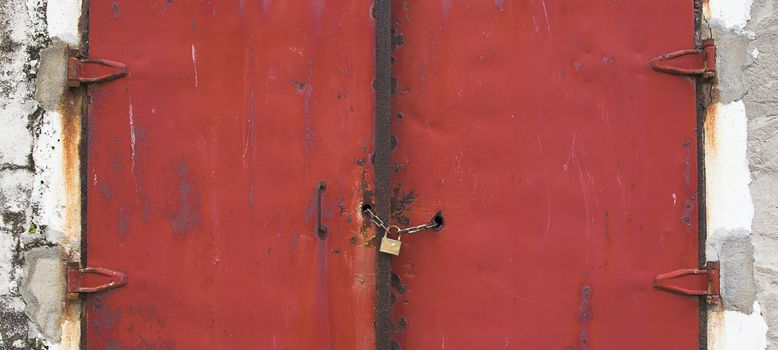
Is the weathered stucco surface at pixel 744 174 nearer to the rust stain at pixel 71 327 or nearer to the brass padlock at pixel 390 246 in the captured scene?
the brass padlock at pixel 390 246

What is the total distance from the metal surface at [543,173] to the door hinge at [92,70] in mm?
868

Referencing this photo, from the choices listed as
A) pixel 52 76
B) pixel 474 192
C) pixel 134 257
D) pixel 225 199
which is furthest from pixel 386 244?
pixel 52 76

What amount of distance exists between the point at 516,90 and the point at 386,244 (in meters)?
0.62

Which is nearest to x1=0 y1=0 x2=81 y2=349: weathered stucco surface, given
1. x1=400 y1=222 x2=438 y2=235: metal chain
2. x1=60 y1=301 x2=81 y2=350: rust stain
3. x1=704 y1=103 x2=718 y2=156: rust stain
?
x1=60 y1=301 x2=81 y2=350: rust stain

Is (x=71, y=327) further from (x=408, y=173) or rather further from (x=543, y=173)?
(x=543, y=173)

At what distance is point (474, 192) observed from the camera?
224cm

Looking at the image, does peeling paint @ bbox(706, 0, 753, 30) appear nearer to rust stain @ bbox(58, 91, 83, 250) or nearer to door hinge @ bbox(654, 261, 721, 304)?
door hinge @ bbox(654, 261, 721, 304)

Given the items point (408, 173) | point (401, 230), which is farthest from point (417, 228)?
point (408, 173)

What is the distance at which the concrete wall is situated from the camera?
2.21 m

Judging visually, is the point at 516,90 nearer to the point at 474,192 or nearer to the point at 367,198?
the point at 474,192

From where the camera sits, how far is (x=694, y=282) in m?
2.21

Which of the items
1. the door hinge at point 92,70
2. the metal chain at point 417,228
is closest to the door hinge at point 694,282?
the metal chain at point 417,228

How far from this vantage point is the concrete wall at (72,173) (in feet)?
7.26

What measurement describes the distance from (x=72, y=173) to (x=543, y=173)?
1.46 metres
